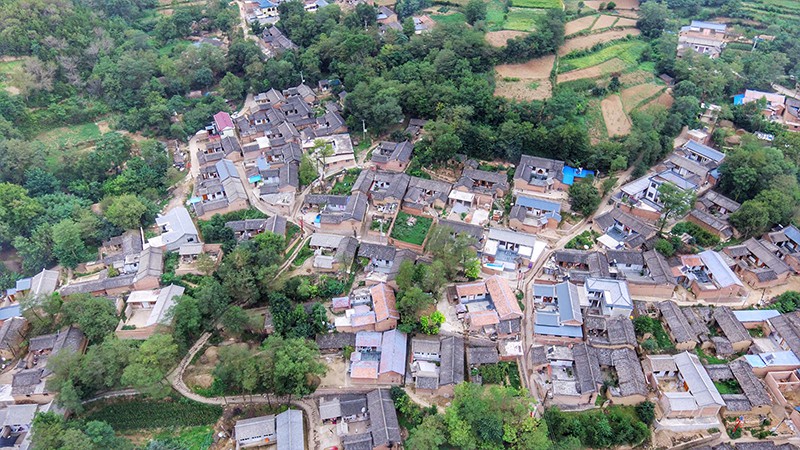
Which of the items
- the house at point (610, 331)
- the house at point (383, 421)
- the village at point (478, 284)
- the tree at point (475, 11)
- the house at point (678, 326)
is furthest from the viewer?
the tree at point (475, 11)

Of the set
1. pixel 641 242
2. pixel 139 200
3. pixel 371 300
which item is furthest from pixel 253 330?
pixel 641 242

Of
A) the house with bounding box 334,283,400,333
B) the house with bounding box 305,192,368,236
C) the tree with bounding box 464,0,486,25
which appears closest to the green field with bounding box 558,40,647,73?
the tree with bounding box 464,0,486,25

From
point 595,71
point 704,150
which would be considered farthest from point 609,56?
point 704,150

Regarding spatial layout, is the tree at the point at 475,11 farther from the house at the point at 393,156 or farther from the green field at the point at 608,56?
the house at the point at 393,156

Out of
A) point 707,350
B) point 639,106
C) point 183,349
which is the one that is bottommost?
point 183,349

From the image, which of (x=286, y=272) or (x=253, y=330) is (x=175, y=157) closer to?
(x=286, y=272)

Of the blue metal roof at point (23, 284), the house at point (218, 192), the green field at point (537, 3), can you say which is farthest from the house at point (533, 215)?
the blue metal roof at point (23, 284)
